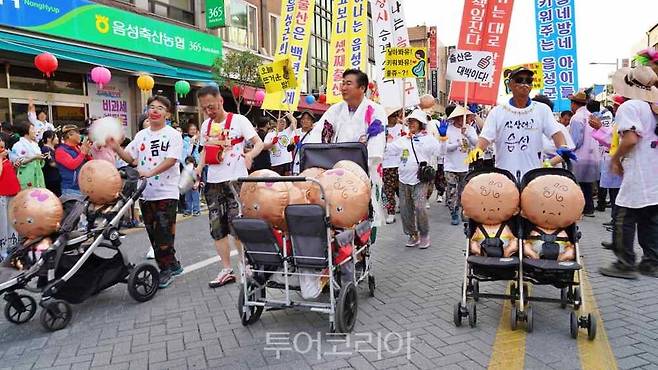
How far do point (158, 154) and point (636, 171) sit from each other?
4799 mm

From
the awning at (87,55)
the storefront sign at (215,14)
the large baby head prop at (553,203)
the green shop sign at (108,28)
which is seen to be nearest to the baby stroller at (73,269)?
the large baby head prop at (553,203)

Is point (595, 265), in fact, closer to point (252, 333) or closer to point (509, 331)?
point (509, 331)

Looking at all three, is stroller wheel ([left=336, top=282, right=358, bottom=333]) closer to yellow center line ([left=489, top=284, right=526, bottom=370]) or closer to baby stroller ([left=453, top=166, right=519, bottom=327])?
baby stroller ([left=453, top=166, right=519, bottom=327])

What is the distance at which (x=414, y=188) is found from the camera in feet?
21.9

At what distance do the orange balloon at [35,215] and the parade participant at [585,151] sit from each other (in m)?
8.38

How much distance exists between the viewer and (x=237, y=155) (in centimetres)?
494

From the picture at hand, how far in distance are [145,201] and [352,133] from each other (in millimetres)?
2213

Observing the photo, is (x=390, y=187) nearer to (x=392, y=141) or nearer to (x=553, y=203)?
(x=392, y=141)

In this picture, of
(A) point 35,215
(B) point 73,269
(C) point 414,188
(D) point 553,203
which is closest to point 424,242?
(C) point 414,188

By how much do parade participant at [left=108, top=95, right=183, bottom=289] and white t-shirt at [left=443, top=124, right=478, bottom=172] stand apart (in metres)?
4.97

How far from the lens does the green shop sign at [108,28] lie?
11453mm

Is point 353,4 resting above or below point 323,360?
above

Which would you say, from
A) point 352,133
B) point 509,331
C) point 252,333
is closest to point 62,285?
point 252,333

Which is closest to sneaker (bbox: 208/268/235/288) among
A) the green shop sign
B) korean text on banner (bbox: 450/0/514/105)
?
korean text on banner (bbox: 450/0/514/105)
